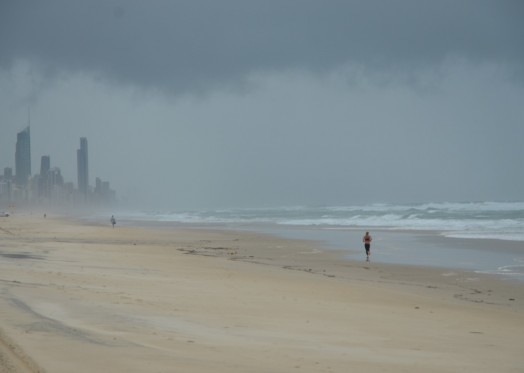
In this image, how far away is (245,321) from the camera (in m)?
8.23

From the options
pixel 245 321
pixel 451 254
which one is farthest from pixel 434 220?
pixel 245 321

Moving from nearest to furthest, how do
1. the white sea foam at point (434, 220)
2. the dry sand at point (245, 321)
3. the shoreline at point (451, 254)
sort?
the dry sand at point (245, 321) < the shoreline at point (451, 254) < the white sea foam at point (434, 220)

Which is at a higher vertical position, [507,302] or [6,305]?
[6,305]

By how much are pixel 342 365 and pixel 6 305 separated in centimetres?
455

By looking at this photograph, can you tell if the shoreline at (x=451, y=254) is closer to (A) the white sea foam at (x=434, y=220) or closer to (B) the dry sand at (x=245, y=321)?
(B) the dry sand at (x=245, y=321)

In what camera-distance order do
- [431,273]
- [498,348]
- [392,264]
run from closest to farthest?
[498,348] < [431,273] < [392,264]

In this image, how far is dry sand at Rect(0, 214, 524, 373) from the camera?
18.7ft

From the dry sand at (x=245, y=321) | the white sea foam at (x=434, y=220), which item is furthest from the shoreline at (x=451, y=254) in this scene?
the white sea foam at (x=434, y=220)

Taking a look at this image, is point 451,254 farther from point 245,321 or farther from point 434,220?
point 434,220

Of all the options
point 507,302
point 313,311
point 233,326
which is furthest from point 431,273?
point 233,326

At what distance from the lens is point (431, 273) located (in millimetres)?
17312

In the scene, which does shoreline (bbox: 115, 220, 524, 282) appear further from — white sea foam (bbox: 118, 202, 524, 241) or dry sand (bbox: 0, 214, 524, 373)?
white sea foam (bbox: 118, 202, 524, 241)

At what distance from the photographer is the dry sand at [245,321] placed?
5.70m

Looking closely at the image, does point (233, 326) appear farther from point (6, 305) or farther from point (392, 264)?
point (392, 264)
